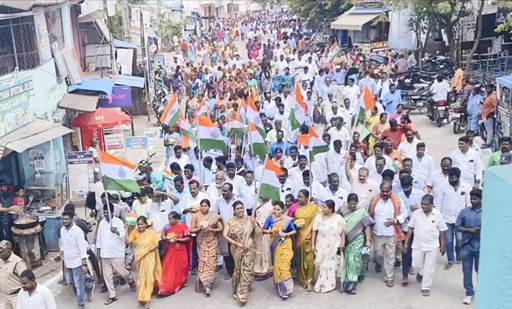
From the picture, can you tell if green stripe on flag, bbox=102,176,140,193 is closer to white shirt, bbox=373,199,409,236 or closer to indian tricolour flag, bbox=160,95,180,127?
white shirt, bbox=373,199,409,236

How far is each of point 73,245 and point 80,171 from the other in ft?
13.9

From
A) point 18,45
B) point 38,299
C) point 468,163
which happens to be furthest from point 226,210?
point 18,45

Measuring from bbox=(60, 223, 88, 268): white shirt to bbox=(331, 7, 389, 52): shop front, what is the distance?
21.7 m

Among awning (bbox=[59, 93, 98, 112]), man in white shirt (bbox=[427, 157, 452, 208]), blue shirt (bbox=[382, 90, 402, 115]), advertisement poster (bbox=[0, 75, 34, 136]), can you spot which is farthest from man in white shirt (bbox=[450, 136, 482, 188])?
awning (bbox=[59, 93, 98, 112])

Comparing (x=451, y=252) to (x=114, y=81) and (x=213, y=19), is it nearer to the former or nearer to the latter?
(x=114, y=81)

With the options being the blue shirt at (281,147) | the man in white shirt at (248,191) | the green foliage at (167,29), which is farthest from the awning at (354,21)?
the man in white shirt at (248,191)

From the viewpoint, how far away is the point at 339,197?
8555 millimetres

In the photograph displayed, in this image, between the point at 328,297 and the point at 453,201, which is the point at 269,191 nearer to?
the point at 328,297

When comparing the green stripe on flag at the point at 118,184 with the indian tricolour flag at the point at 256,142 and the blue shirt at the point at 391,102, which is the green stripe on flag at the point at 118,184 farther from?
the blue shirt at the point at 391,102

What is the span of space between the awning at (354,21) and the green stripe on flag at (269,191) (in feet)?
66.7

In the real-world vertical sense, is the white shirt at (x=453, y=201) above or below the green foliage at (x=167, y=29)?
above

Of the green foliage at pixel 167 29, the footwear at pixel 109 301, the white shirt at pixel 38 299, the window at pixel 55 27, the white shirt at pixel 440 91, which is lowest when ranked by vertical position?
the green foliage at pixel 167 29

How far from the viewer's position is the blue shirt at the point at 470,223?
7.13 metres

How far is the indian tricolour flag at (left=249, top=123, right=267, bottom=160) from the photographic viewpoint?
1044 cm
